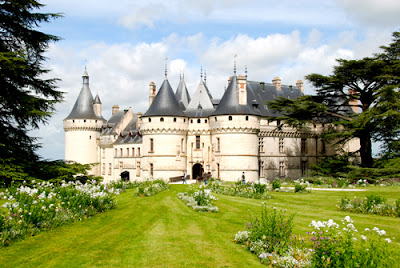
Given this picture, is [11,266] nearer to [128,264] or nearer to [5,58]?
[128,264]

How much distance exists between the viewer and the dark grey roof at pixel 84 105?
52.2 metres

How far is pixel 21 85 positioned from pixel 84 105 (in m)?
38.0

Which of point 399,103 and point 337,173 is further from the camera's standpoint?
point 337,173

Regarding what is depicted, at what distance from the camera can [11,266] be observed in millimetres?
8258

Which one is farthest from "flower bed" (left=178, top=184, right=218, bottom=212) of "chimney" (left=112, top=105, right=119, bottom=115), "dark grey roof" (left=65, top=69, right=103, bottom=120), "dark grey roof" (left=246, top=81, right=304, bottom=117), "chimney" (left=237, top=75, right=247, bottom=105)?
"chimney" (left=112, top=105, right=119, bottom=115)

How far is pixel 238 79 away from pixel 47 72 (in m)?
22.3

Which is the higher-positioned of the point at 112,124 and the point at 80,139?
the point at 112,124

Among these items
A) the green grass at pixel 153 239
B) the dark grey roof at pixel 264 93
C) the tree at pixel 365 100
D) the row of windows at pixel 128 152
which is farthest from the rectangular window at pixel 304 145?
the green grass at pixel 153 239

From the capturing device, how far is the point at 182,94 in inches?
1719

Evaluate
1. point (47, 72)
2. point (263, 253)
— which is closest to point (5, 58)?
point (47, 72)

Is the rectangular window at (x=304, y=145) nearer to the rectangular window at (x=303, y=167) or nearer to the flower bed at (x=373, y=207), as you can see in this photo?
the rectangular window at (x=303, y=167)

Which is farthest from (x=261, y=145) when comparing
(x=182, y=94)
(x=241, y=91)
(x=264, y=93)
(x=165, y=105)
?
(x=165, y=105)

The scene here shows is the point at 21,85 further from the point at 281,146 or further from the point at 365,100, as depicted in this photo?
the point at 281,146

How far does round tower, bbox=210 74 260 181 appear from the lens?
35.1 metres
